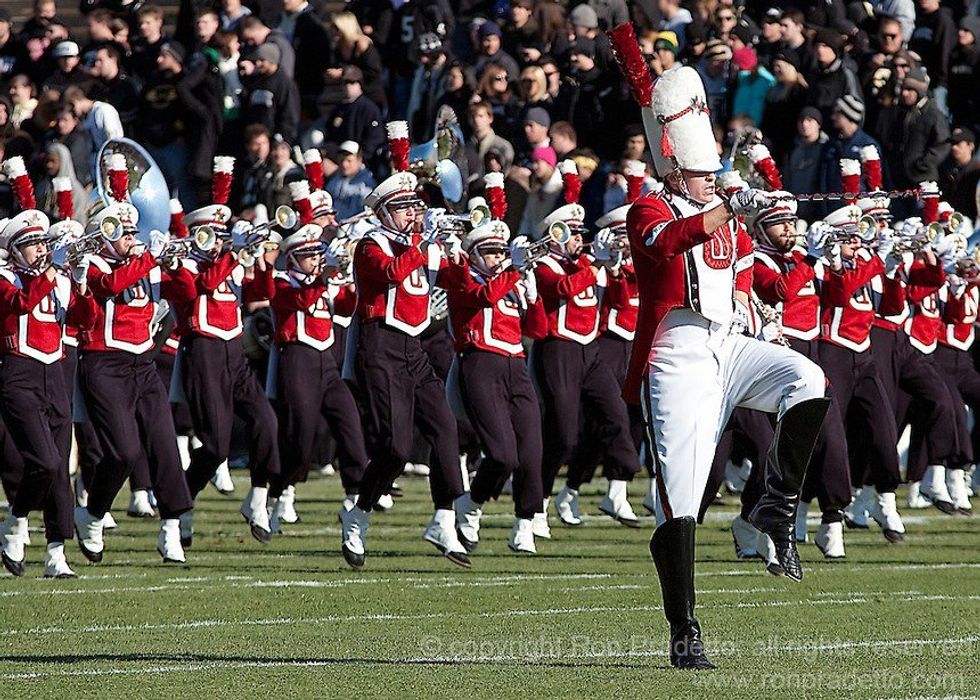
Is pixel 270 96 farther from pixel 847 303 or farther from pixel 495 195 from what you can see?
pixel 847 303

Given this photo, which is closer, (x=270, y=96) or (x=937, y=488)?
Answer: (x=937, y=488)

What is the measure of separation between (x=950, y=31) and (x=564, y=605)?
31.3 feet

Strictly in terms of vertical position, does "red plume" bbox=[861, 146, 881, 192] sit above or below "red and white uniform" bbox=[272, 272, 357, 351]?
above

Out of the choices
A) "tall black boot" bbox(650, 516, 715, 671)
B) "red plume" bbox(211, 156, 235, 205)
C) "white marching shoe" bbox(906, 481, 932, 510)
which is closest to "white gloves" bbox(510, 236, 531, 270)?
"red plume" bbox(211, 156, 235, 205)

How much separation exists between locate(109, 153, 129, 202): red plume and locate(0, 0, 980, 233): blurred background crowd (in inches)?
172

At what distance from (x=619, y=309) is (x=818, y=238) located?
2.03 meters

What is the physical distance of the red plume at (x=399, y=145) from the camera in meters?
11.7

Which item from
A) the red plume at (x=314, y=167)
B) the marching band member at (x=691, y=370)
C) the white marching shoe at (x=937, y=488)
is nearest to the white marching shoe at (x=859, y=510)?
the white marching shoe at (x=937, y=488)

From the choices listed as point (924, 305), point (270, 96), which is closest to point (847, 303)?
point (924, 305)

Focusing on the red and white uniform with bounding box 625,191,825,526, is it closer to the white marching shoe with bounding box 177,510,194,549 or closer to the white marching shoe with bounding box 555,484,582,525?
the white marching shoe with bounding box 177,510,194,549

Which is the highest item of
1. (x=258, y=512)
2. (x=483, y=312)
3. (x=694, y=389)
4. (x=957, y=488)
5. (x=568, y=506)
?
(x=694, y=389)

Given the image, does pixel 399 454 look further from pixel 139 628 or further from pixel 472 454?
pixel 472 454

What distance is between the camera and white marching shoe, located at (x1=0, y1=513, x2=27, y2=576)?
1104 centimetres

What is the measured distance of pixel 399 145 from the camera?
11688mm
